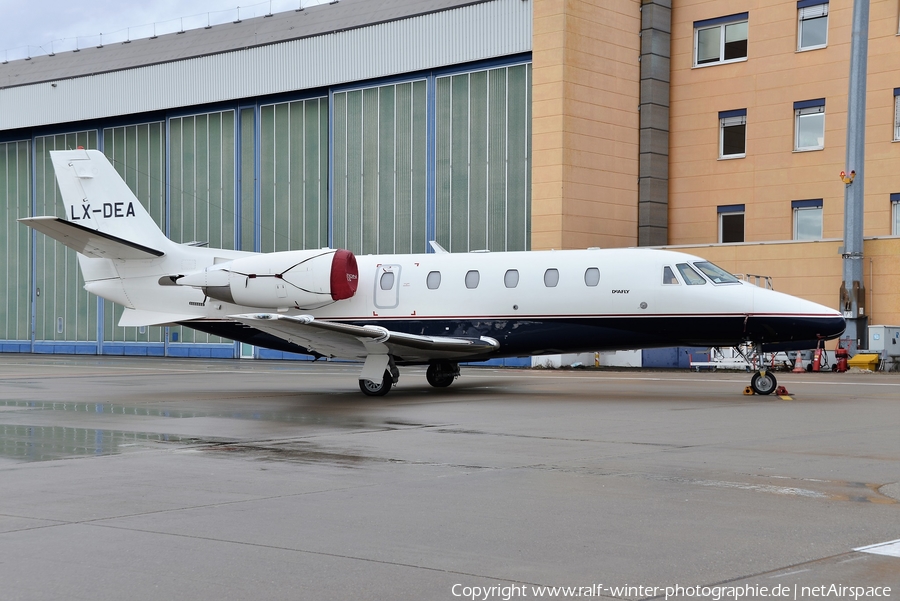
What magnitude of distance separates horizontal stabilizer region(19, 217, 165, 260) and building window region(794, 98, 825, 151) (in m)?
24.1

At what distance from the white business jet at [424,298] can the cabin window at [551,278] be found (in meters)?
0.05

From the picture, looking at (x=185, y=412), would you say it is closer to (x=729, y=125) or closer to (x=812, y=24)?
(x=729, y=125)

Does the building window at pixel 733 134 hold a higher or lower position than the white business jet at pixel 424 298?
higher

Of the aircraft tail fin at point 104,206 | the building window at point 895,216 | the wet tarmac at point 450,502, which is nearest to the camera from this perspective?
the wet tarmac at point 450,502

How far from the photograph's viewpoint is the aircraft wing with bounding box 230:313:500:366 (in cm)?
1850

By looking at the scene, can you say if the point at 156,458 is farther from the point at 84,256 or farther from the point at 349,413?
the point at 84,256

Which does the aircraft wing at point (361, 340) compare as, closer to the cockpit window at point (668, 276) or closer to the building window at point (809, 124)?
the cockpit window at point (668, 276)

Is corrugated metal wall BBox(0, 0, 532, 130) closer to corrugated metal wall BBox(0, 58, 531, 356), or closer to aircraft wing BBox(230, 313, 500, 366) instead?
corrugated metal wall BBox(0, 58, 531, 356)

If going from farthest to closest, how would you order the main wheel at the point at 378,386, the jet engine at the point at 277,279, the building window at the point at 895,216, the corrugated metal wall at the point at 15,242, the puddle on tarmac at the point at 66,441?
the corrugated metal wall at the point at 15,242
the building window at the point at 895,216
the jet engine at the point at 277,279
the main wheel at the point at 378,386
the puddle on tarmac at the point at 66,441

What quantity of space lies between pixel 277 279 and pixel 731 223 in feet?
73.8

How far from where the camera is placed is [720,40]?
38344 mm

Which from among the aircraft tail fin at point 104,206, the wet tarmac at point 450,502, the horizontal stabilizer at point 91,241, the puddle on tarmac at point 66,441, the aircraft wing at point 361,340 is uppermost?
the aircraft tail fin at point 104,206

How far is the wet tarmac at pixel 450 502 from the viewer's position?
5.88 meters

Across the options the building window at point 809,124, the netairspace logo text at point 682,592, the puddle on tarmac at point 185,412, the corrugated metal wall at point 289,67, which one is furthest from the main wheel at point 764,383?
the corrugated metal wall at point 289,67
